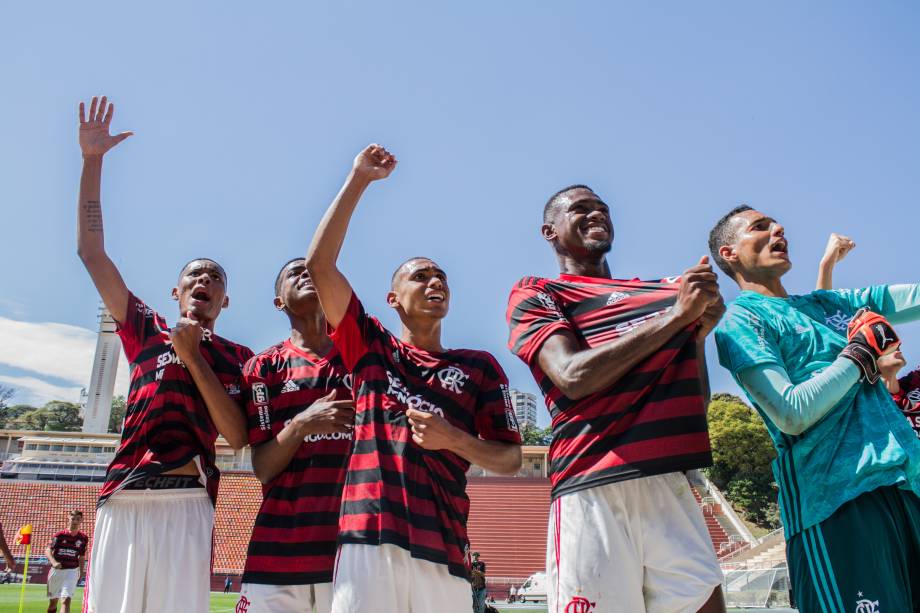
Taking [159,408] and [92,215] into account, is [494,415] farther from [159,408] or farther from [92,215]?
[92,215]

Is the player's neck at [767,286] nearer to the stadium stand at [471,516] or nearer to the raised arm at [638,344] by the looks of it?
the raised arm at [638,344]

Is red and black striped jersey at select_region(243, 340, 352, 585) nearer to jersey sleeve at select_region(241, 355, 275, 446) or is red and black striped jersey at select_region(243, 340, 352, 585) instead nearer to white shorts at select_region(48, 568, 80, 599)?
jersey sleeve at select_region(241, 355, 275, 446)

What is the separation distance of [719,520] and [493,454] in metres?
41.8

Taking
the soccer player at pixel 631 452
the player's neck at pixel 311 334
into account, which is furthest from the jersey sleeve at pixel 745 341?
the player's neck at pixel 311 334

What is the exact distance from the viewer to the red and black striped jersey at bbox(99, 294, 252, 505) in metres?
3.96

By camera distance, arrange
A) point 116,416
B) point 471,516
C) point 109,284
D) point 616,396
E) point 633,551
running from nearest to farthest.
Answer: point 633,551 → point 616,396 → point 109,284 → point 471,516 → point 116,416

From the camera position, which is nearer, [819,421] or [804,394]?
[804,394]

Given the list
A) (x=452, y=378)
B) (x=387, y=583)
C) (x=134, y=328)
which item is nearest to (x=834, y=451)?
(x=452, y=378)

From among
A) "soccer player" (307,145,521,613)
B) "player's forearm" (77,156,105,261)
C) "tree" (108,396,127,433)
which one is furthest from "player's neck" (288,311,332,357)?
"tree" (108,396,127,433)

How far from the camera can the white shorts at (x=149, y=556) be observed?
3.74 m

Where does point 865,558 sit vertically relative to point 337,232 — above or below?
below

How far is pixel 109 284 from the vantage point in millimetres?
4250

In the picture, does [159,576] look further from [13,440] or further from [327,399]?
[13,440]

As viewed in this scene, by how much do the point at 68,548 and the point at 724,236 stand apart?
48.9 ft
